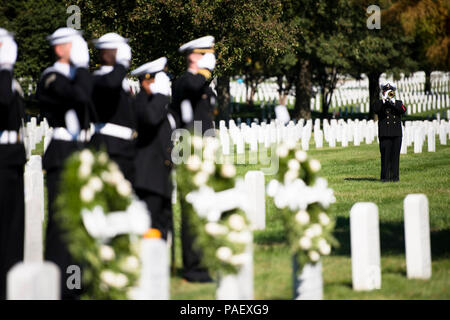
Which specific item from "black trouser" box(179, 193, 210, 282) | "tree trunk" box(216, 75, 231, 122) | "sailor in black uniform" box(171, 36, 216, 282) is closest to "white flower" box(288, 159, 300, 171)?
"black trouser" box(179, 193, 210, 282)

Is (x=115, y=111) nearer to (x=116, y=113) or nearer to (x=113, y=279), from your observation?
(x=116, y=113)

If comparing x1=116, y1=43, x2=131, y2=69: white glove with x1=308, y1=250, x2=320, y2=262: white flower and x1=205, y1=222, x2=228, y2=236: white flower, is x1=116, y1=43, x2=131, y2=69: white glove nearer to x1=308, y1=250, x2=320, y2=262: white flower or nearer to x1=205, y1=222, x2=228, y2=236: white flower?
x1=205, y1=222, x2=228, y2=236: white flower

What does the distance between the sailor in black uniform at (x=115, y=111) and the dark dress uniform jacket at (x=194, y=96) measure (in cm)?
73

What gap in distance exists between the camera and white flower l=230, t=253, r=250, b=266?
6742 mm

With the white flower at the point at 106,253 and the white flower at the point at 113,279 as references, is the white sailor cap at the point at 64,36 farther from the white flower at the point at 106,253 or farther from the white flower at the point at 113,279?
the white flower at the point at 113,279

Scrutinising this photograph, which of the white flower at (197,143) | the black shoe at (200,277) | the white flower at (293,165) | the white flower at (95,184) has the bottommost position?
Answer: the black shoe at (200,277)

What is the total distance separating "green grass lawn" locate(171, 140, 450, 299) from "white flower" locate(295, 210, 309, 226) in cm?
80

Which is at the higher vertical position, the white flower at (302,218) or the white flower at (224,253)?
the white flower at (302,218)

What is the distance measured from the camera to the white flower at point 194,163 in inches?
275

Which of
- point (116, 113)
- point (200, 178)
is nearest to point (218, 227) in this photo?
point (200, 178)

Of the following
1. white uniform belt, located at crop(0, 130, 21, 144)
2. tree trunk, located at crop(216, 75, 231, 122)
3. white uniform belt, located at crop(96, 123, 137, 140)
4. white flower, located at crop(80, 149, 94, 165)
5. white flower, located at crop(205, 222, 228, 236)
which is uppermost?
tree trunk, located at crop(216, 75, 231, 122)

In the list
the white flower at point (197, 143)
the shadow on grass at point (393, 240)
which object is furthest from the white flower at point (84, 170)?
the shadow on grass at point (393, 240)

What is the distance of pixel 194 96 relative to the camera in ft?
30.0
